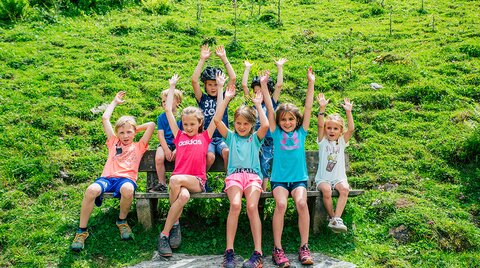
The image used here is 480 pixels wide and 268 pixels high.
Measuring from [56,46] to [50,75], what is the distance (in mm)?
1866

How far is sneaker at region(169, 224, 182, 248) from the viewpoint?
19.1ft

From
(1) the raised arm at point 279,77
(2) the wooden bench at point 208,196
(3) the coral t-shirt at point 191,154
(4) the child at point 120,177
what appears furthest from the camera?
(1) the raised arm at point 279,77

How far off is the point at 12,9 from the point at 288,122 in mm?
10117

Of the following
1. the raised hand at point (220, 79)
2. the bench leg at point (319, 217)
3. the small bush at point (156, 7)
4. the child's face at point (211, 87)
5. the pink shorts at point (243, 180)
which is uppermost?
the small bush at point (156, 7)

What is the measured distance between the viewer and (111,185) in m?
6.09

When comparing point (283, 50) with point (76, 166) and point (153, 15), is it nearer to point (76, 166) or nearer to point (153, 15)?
point (153, 15)

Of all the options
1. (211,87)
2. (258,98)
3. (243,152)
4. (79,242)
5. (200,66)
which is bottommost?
(79,242)

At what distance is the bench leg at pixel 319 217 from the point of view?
6188 millimetres

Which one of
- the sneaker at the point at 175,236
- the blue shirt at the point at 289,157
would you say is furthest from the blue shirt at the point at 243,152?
the sneaker at the point at 175,236

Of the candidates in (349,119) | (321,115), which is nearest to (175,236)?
(321,115)

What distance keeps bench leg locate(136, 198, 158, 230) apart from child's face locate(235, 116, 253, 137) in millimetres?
1449

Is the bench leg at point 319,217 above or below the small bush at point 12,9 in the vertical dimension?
below

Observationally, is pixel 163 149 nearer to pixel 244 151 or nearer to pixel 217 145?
pixel 217 145

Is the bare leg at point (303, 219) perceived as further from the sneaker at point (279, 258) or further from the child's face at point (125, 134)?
the child's face at point (125, 134)
